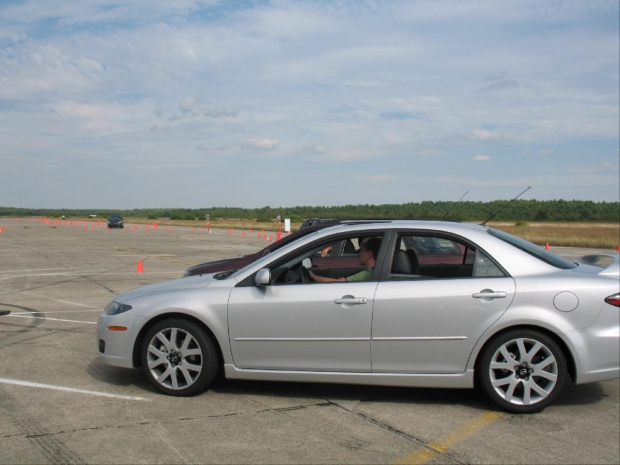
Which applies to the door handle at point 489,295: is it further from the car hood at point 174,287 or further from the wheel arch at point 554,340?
the car hood at point 174,287

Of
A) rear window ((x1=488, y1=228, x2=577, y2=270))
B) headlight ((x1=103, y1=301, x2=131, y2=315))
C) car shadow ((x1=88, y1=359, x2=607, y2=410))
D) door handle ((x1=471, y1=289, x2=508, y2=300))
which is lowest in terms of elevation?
car shadow ((x1=88, y1=359, x2=607, y2=410))

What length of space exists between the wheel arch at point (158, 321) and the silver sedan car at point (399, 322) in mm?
12

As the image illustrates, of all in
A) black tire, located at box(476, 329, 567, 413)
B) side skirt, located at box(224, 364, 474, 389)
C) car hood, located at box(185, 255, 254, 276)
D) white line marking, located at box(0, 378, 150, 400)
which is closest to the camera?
black tire, located at box(476, 329, 567, 413)

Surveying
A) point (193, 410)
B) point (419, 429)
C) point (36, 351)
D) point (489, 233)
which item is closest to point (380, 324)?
point (419, 429)

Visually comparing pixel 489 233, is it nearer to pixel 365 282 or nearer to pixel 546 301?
pixel 546 301

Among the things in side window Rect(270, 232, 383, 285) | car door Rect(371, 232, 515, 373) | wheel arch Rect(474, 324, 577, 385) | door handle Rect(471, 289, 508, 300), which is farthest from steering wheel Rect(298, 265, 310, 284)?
wheel arch Rect(474, 324, 577, 385)

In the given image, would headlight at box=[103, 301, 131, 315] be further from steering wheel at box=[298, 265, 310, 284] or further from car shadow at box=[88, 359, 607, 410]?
steering wheel at box=[298, 265, 310, 284]

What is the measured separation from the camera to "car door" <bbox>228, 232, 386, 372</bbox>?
5168 millimetres

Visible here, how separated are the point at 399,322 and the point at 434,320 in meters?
0.28

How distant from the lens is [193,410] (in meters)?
5.14

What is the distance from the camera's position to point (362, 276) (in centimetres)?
543

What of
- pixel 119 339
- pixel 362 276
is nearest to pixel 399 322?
pixel 362 276

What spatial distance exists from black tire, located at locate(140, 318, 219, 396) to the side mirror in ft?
2.23

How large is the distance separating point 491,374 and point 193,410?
2405 millimetres
